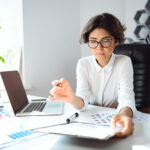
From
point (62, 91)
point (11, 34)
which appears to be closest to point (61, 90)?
point (62, 91)

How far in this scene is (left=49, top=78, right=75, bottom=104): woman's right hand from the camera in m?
0.87

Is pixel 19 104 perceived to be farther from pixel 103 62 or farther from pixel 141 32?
pixel 141 32

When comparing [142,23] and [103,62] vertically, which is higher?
[142,23]

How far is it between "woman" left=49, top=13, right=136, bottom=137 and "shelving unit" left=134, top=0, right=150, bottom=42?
1164mm

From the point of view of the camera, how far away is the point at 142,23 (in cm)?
226

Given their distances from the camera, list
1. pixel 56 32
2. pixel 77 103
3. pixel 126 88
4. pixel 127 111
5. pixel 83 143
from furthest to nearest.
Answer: pixel 56 32 → pixel 126 88 → pixel 77 103 → pixel 127 111 → pixel 83 143

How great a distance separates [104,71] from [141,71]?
38 cm

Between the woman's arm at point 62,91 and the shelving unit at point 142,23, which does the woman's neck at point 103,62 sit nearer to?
the woman's arm at point 62,91

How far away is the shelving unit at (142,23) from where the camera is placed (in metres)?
2.21

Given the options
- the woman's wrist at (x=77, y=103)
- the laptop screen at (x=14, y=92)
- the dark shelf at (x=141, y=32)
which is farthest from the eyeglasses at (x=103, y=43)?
the dark shelf at (x=141, y=32)

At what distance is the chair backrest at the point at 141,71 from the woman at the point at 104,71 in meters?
0.24

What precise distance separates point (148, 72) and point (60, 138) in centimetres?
107

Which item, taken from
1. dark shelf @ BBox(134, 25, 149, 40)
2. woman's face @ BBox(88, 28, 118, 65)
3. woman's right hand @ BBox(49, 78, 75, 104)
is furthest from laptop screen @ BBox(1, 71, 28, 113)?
dark shelf @ BBox(134, 25, 149, 40)

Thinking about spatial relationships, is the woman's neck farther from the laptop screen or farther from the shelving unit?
the shelving unit
